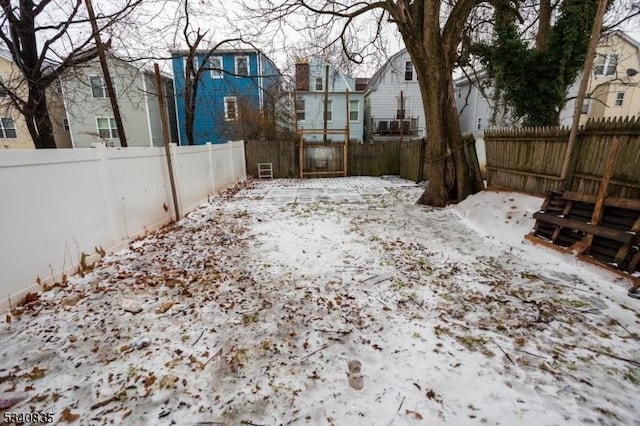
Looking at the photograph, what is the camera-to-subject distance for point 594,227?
3.73 meters

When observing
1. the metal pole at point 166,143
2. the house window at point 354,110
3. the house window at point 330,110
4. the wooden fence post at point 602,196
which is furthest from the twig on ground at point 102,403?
the house window at point 354,110

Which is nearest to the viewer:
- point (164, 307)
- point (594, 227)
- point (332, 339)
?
point (332, 339)

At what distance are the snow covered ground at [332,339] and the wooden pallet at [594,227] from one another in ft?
0.76

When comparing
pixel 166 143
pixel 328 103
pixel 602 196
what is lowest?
pixel 602 196

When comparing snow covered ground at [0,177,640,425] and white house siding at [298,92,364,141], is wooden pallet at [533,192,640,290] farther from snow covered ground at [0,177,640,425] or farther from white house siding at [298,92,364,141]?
white house siding at [298,92,364,141]

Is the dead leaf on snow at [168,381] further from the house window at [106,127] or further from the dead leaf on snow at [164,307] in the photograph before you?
the house window at [106,127]

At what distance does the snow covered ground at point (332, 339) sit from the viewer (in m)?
1.82

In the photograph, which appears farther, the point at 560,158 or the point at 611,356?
the point at 560,158

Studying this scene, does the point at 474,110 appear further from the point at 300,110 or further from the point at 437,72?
the point at 437,72

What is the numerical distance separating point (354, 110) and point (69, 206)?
63.1ft

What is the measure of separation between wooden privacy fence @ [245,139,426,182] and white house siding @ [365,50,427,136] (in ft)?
24.5

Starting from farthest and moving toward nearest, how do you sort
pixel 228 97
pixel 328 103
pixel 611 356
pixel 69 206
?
pixel 328 103, pixel 228 97, pixel 69 206, pixel 611 356

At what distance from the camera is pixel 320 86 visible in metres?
20.2

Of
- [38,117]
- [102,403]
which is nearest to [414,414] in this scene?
[102,403]
